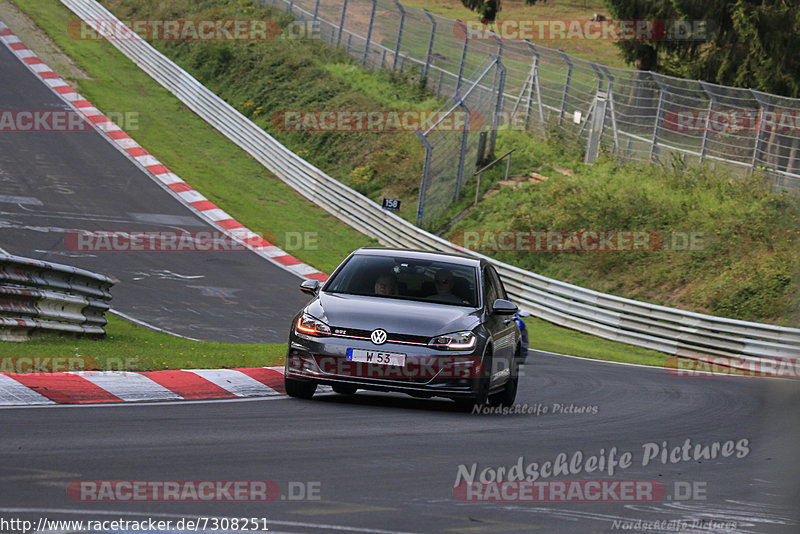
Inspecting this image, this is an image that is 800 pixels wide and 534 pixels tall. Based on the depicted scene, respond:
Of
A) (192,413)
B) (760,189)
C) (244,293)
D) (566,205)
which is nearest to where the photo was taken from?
(192,413)

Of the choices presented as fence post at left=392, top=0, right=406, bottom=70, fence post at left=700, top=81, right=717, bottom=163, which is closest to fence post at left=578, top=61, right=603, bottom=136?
fence post at left=700, top=81, right=717, bottom=163

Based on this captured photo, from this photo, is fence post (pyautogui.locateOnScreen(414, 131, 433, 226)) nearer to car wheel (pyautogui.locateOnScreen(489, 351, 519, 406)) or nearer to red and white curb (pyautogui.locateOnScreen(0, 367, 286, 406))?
car wheel (pyautogui.locateOnScreen(489, 351, 519, 406))

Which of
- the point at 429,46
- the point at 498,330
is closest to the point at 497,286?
the point at 498,330

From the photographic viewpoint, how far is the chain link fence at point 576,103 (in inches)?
1055

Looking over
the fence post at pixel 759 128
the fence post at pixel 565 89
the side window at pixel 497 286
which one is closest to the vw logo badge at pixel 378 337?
the side window at pixel 497 286

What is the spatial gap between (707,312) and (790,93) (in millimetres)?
13084

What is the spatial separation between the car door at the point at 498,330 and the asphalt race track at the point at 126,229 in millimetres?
5184

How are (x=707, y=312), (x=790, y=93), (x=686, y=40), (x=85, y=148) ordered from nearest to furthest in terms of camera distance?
(x=707, y=312)
(x=85, y=148)
(x=790, y=93)
(x=686, y=40)

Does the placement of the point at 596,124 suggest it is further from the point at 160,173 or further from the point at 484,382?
the point at 484,382

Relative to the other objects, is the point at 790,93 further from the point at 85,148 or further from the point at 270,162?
the point at 85,148

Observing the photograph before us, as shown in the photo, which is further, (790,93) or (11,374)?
(790,93)

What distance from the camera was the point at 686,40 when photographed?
37188 millimetres

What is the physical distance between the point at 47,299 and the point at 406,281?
3952 mm

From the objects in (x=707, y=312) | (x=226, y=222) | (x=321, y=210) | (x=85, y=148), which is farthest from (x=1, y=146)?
(x=707, y=312)
